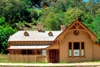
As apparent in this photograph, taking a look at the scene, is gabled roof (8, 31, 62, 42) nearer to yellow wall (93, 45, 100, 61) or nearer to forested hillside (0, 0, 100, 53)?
forested hillside (0, 0, 100, 53)

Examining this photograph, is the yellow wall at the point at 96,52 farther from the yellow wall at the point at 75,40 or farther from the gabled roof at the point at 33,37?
the gabled roof at the point at 33,37

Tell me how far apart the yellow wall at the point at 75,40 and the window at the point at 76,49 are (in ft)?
1.64

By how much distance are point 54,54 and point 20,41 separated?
6378 mm

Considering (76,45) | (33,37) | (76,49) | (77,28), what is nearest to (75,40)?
(76,45)

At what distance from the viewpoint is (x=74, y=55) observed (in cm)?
1734

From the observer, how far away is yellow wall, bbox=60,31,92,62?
1719 cm

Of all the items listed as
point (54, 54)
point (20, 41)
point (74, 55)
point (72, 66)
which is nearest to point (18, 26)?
point (20, 41)

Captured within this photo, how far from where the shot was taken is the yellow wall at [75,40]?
677 inches

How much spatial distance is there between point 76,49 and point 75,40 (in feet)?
4.27

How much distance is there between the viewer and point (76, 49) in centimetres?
1739

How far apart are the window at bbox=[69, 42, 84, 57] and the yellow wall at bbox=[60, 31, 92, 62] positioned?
0.50m

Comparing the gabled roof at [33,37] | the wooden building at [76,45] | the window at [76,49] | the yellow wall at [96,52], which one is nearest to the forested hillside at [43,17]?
the gabled roof at [33,37]

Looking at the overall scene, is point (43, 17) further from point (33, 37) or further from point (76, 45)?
point (76, 45)

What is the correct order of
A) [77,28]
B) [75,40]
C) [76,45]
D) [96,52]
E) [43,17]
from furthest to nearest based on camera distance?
[43,17] → [96,52] → [76,45] → [75,40] → [77,28]
